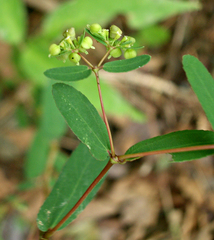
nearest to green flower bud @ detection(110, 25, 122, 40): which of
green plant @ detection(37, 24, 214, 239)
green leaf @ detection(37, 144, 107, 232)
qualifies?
green plant @ detection(37, 24, 214, 239)

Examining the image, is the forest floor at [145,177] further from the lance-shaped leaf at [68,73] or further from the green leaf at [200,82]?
the green leaf at [200,82]

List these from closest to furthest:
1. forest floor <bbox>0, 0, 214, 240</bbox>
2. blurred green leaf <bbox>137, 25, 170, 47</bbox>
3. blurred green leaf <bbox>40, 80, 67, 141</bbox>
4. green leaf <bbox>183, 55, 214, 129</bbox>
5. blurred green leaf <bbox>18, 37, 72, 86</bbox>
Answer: green leaf <bbox>183, 55, 214, 129</bbox> → blurred green leaf <bbox>40, 80, 67, 141</bbox> → blurred green leaf <bbox>18, 37, 72, 86</bbox> → forest floor <bbox>0, 0, 214, 240</bbox> → blurred green leaf <bbox>137, 25, 170, 47</bbox>

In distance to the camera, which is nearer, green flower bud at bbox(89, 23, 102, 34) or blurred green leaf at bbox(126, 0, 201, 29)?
green flower bud at bbox(89, 23, 102, 34)

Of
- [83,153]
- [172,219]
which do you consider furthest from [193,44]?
[83,153]

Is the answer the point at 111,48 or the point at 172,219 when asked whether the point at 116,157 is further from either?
the point at 172,219

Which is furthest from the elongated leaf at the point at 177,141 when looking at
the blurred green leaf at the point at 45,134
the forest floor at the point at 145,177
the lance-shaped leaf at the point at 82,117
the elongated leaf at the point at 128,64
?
the forest floor at the point at 145,177

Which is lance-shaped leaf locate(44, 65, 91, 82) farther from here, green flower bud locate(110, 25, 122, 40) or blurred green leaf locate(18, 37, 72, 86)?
blurred green leaf locate(18, 37, 72, 86)

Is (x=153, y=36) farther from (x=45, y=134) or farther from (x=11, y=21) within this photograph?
(x=45, y=134)
